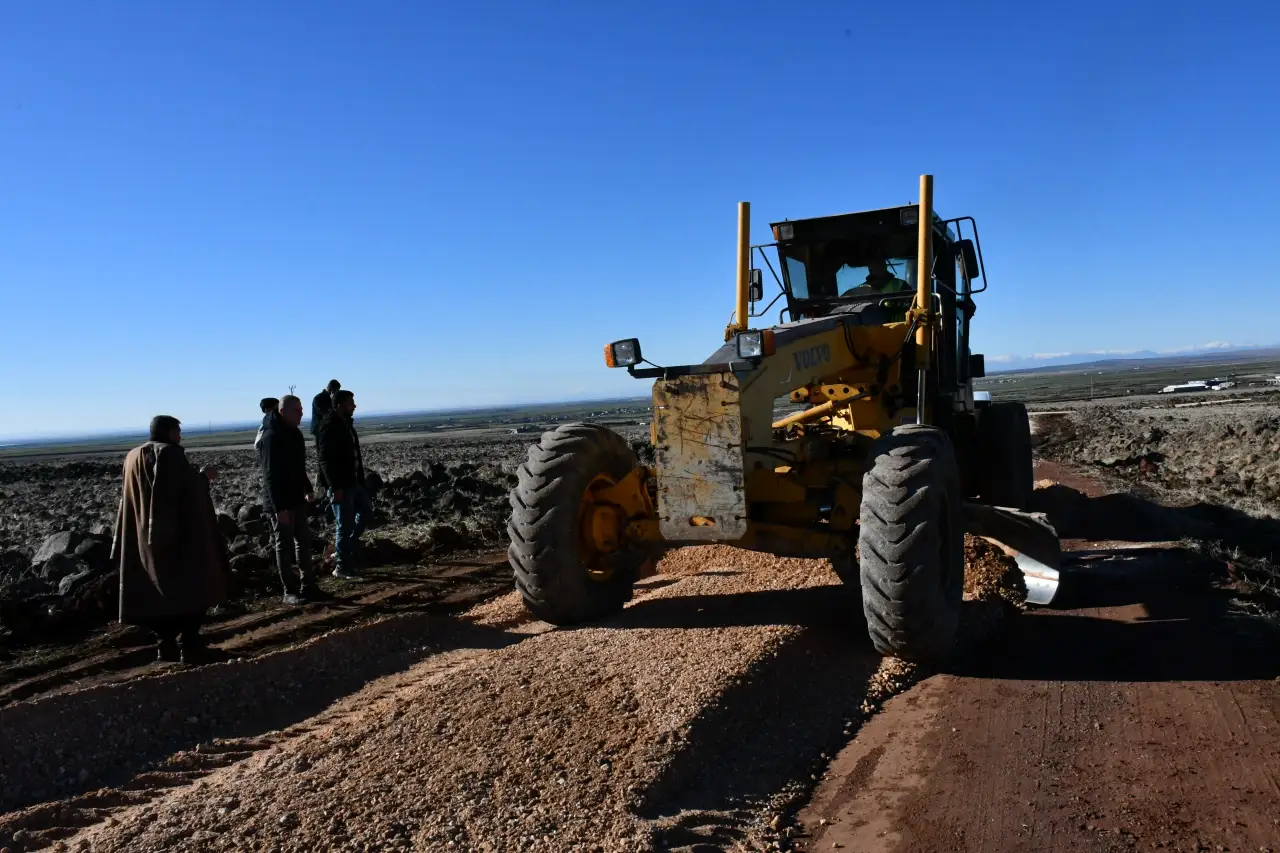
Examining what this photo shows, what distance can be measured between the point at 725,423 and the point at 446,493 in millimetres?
10528

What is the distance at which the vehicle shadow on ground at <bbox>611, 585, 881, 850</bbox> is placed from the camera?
4047 mm

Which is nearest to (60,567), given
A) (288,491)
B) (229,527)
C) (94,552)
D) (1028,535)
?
(94,552)

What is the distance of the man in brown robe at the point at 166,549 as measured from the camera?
21.5ft

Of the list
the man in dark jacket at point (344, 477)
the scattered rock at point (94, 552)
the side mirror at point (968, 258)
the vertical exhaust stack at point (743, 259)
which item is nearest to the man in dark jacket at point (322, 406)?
the man in dark jacket at point (344, 477)

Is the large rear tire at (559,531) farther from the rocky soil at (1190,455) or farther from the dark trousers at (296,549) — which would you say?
the rocky soil at (1190,455)

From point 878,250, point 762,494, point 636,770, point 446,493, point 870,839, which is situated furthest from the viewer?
point 446,493

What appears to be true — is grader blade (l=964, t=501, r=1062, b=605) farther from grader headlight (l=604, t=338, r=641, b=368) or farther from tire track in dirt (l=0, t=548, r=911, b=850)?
grader headlight (l=604, t=338, r=641, b=368)

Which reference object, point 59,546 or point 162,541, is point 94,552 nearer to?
point 59,546

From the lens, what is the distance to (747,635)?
617 cm

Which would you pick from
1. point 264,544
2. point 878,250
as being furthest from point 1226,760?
point 264,544

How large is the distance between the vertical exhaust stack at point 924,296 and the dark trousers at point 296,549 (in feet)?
17.3

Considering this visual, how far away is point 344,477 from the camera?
963 cm

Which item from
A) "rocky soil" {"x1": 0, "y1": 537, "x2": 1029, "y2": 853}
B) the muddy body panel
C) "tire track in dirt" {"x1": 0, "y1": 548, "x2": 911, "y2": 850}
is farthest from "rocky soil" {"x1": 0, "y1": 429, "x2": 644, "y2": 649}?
the muddy body panel

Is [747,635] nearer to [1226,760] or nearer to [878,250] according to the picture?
[1226,760]
